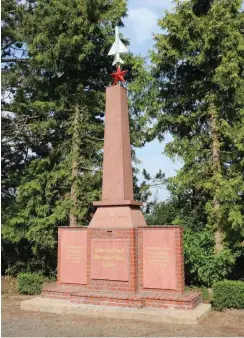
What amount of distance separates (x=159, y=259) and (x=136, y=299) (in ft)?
3.14

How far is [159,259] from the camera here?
760 cm

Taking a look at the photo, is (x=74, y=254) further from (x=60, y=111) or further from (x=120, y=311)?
(x=60, y=111)

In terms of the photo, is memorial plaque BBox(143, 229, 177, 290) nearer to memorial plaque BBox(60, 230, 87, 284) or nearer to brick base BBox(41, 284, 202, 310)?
brick base BBox(41, 284, 202, 310)

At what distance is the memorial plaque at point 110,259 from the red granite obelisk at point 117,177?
400mm

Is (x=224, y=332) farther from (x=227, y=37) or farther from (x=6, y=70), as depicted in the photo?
(x=6, y=70)

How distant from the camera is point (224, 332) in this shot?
621cm

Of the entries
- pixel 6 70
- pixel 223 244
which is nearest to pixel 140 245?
pixel 223 244

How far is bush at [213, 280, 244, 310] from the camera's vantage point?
7.91m

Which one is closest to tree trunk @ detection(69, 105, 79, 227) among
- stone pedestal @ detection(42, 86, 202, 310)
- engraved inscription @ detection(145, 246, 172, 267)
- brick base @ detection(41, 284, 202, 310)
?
stone pedestal @ detection(42, 86, 202, 310)

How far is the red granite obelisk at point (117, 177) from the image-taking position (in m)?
8.10

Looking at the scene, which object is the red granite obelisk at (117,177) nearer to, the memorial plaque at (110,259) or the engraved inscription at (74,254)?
the memorial plaque at (110,259)

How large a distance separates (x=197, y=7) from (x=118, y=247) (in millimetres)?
7676

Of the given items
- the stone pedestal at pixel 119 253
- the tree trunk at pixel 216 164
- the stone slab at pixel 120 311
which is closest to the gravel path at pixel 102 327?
the stone slab at pixel 120 311

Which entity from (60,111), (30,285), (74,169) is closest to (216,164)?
(74,169)
